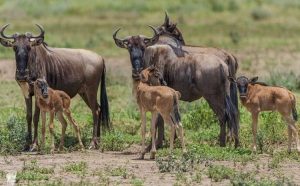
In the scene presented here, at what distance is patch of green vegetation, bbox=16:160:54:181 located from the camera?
37.4ft

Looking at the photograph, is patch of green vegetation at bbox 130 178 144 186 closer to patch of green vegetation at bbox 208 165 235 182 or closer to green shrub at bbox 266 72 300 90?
patch of green vegetation at bbox 208 165 235 182

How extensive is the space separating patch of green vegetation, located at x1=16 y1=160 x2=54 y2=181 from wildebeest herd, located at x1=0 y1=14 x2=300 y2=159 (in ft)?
6.04

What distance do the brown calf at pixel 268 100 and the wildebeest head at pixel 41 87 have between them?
2908mm

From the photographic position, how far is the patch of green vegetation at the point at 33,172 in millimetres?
11398

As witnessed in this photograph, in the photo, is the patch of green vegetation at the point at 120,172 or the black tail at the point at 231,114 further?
the black tail at the point at 231,114

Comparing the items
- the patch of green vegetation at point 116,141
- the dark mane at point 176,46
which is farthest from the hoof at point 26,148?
the dark mane at point 176,46

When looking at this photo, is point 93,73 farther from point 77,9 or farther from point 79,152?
point 77,9

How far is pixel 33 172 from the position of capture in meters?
11.9

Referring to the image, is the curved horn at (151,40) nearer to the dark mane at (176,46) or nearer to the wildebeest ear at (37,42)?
the dark mane at (176,46)

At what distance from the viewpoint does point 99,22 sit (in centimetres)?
3928

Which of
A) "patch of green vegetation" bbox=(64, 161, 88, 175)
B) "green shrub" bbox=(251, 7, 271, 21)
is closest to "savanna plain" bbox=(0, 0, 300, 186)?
"patch of green vegetation" bbox=(64, 161, 88, 175)

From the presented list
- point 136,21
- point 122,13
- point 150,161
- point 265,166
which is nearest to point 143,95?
point 150,161

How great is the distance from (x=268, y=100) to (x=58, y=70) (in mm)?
3659

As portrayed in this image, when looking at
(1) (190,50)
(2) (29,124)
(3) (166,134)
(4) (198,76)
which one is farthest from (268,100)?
(2) (29,124)
